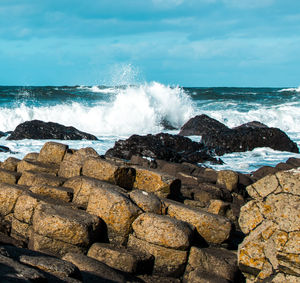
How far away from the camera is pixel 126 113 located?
2103cm

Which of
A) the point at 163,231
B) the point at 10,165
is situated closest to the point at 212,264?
the point at 163,231

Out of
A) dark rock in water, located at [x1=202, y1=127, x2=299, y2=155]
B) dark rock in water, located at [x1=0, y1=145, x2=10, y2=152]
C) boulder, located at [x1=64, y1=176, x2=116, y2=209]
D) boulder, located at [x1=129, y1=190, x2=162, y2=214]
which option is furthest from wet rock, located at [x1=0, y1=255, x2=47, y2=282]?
dark rock in water, located at [x1=202, y1=127, x2=299, y2=155]

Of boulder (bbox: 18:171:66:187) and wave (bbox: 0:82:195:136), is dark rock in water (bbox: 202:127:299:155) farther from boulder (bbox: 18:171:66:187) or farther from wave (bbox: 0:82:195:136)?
boulder (bbox: 18:171:66:187)

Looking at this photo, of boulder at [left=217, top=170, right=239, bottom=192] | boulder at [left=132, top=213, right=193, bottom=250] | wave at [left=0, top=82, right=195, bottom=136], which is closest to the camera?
boulder at [left=132, top=213, right=193, bottom=250]

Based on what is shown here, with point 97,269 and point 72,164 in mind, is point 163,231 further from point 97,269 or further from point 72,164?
point 72,164

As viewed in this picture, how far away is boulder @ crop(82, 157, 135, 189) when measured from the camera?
6023 mm

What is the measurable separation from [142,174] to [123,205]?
1.28m

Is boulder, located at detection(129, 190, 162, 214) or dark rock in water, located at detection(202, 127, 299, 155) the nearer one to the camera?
boulder, located at detection(129, 190, 162, 214)

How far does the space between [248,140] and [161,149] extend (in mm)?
3770

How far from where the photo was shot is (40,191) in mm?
5691

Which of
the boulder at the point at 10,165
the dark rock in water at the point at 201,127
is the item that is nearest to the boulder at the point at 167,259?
the boulder at the point at 10,165

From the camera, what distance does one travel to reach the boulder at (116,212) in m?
4.91

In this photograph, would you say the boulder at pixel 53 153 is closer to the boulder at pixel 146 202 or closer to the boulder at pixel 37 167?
the boulder at pixel 37 167

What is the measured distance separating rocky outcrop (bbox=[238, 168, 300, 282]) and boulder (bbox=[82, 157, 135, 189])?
1937 millimetres
